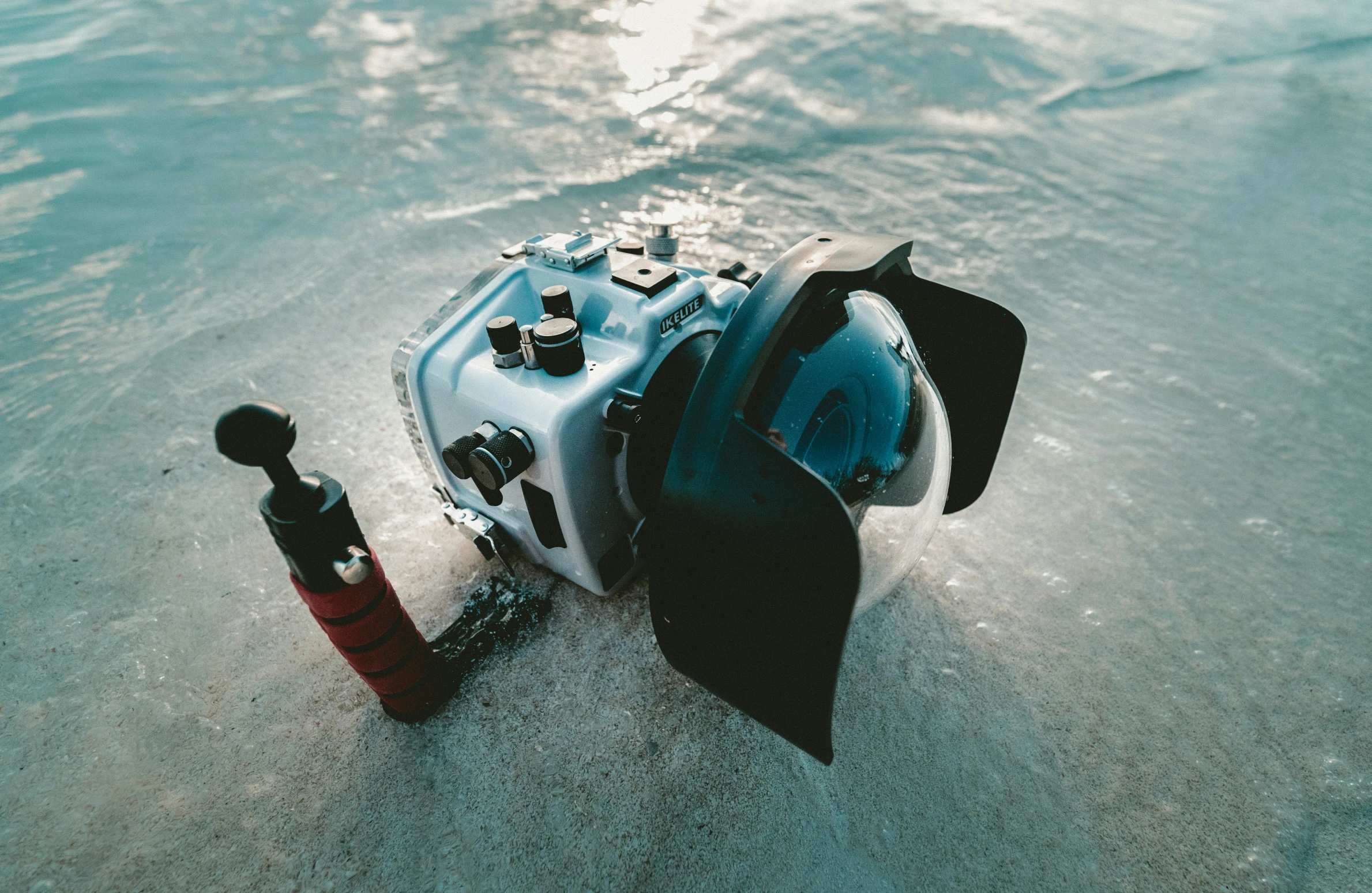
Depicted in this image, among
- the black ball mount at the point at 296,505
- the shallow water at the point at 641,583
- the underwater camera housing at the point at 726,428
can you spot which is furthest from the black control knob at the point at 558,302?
the shallow water at the point at 641,583

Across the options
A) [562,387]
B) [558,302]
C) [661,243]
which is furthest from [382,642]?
[661,243]

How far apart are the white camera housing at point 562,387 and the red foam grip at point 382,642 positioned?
0.27 m

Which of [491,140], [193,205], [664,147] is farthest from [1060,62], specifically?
[193,205]

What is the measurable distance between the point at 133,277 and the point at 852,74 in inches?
177

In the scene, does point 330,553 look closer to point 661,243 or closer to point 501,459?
point 501,459

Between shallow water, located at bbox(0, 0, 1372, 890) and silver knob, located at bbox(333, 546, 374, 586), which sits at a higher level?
silver knob, located at bbox(333, 546, 374, 586)

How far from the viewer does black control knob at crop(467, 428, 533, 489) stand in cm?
119

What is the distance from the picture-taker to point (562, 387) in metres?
1.28

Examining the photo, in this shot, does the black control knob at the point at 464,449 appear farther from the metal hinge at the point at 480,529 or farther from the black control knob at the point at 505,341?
the metal hinge at the point at 480,529

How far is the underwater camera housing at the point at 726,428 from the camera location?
37.4 inches

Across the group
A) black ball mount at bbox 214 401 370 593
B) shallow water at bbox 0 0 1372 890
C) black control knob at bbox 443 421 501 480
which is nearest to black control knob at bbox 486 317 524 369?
black control knob at bbox 443 421 501 480

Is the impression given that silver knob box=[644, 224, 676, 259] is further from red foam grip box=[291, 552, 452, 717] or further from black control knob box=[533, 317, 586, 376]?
red foam grip box=[291, 552, 452, 717]

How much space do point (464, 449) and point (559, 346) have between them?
0.86ft

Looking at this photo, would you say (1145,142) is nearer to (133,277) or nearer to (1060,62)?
(1060,62)
